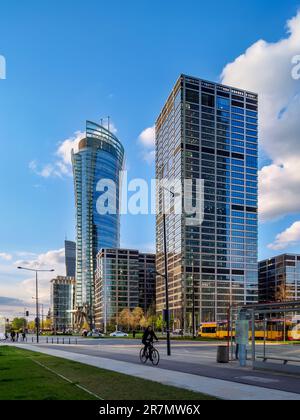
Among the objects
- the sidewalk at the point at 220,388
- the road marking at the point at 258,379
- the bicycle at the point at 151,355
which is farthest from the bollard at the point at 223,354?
the sidewalk at the point at 220,388

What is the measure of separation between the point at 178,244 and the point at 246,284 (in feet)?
103

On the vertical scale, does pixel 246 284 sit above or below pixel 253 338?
below

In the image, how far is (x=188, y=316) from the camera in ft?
579

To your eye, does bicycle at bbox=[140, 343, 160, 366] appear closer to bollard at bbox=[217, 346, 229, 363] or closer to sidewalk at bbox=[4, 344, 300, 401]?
bollard at bbox=[217, 346, 229, 363]

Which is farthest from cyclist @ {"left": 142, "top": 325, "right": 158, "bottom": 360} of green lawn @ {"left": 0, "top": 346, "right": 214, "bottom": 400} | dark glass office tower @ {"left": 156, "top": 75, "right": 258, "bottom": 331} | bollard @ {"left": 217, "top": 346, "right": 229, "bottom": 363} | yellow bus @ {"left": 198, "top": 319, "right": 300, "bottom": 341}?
dark glass office tower @ {"left": 156, "top": 75, "right": 258, "bottom": 331}

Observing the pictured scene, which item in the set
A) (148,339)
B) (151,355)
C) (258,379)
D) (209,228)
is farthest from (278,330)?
(209,228)

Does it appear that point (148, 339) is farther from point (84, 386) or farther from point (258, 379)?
point (84, 386)

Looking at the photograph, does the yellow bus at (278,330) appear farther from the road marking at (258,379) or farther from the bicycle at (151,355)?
the bicycle at (151,355)

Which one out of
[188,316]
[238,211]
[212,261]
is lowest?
[188,316]
